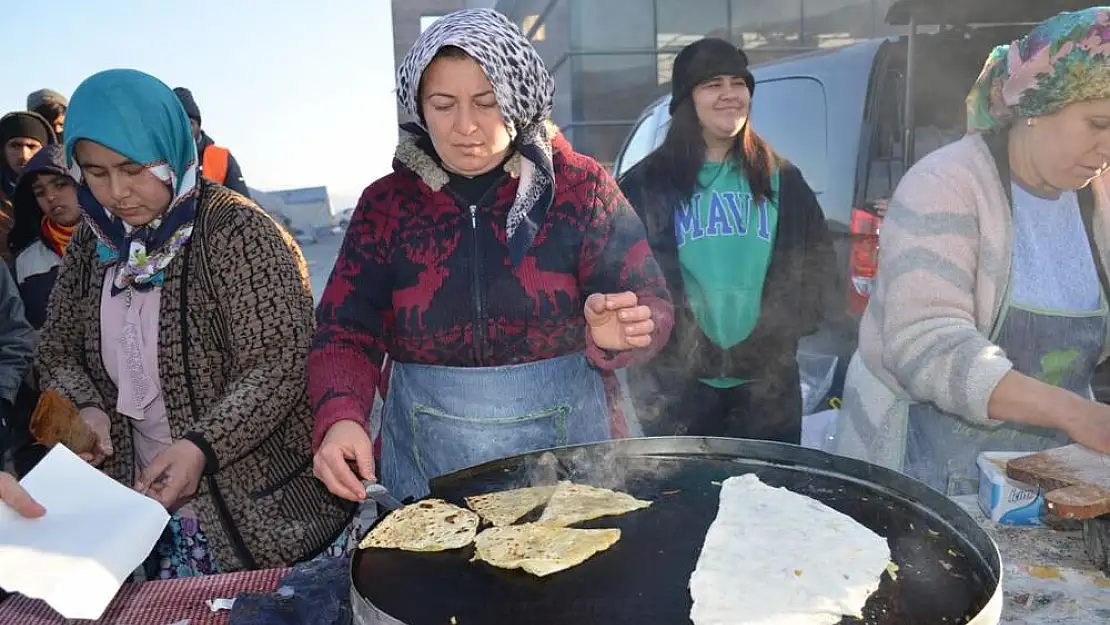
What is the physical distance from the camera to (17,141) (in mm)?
4418

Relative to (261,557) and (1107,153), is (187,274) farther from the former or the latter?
(1107,153)

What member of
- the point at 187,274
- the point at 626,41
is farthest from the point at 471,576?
the point at 626,41

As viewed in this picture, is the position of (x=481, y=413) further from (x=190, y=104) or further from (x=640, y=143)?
(x=640, y=143)

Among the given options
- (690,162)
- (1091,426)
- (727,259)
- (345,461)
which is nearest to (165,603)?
(345,461)

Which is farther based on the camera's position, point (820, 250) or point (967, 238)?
point (820, 250)

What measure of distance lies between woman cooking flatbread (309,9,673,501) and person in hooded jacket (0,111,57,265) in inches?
134

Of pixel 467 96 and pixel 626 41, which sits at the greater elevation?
pixel 626 41

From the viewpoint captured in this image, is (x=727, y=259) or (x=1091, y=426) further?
(x=727, y=259)

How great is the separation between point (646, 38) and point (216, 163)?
1153 cm

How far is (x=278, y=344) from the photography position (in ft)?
7.01

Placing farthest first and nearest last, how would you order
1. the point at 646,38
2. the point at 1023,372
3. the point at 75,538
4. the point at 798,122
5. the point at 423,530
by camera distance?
the point at 646,38 → the point at 798,122 → the point at 1023,372 → the point at 423,530 → the point at 75,538

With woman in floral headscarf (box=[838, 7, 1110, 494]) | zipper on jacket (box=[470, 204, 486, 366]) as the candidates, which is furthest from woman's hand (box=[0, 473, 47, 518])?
woman in floral headscarf (box=[838, 7, 1110, 494])

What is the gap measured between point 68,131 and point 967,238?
7.65 ft

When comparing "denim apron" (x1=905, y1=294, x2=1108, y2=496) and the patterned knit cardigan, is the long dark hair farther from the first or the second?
the patterned knit cardigan
